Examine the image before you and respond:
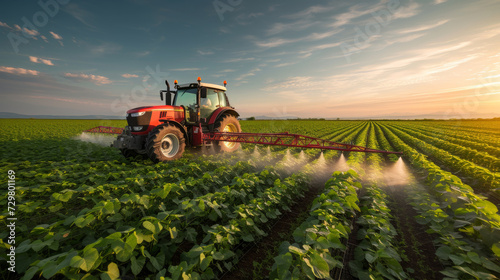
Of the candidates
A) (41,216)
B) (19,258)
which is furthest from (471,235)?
(41,216)

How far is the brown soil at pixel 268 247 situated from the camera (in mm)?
2275

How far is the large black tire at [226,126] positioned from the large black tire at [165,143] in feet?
5.47

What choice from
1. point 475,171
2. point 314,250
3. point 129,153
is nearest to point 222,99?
point 129,153

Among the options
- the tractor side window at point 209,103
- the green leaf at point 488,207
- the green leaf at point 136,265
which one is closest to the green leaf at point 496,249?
the green leaf at point 488,207

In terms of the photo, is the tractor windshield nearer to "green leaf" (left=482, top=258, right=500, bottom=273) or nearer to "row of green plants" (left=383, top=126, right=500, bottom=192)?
"green leaf" (left=482, top=258, right=500, bottom=273)

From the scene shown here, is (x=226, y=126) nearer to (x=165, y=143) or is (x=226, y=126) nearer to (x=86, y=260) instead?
(x=165, y=143)

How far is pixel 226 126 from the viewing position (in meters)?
8.45

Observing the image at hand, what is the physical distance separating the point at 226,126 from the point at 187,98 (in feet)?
6.61

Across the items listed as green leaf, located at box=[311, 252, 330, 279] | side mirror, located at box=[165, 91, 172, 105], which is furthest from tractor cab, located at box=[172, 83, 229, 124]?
green leaf, located at box=[311, 252, 330, 279]

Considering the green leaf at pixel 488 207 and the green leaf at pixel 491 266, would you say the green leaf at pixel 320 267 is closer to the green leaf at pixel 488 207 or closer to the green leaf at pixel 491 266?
the green leaf at pixel 491 266

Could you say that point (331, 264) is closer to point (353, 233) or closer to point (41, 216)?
point (353, 233)

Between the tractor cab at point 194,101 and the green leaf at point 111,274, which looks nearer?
the green leaf at point 111,274

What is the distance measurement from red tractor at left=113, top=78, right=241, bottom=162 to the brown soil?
13.4ft

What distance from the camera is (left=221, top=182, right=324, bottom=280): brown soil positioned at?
2.27 m
